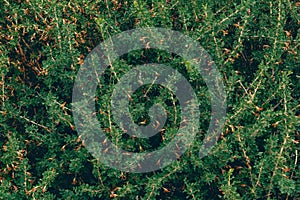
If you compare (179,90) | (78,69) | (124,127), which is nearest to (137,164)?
(124,127)

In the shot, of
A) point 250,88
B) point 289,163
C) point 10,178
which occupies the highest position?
point 250,88

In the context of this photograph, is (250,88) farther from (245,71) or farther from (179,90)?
(179,90)

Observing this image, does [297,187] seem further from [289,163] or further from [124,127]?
[124,127]

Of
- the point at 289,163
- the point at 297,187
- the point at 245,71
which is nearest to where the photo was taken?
the point at 297,187

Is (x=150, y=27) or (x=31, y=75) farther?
(x=31, y=75)

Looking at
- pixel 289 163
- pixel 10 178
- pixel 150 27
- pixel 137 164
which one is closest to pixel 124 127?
pixel 137 164

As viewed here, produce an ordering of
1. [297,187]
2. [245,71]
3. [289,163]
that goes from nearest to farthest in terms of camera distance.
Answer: [297,187]
[289,163]
[245,71]

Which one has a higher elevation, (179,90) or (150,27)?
(150,27)
